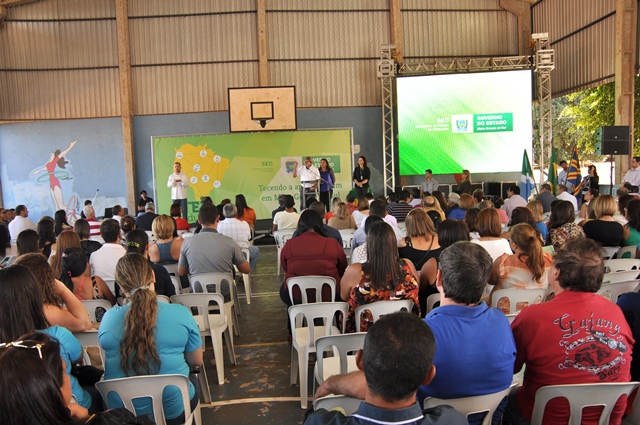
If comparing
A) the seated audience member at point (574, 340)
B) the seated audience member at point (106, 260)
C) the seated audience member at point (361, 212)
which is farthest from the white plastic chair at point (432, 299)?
the seated audience member at point (361, 212)

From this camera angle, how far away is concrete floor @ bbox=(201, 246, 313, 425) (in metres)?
3.45

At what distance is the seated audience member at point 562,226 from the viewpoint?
4859 millimetres

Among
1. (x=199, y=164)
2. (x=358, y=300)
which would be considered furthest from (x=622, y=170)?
(x=358, y=300)

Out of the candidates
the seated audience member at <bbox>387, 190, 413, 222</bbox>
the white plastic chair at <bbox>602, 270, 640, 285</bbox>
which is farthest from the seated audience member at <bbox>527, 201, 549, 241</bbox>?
the seated audience member at <bbox>387, 190, 413, 222</bbox>

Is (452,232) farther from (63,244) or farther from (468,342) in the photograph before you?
(63,244)

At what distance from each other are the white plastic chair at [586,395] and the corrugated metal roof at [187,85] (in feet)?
42.9

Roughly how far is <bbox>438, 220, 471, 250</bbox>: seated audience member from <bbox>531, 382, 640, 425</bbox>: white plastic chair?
1971 mm

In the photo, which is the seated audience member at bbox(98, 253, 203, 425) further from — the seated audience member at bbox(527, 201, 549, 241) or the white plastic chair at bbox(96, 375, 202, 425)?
the seated audience member at bbox(527, 201, 549, 241)

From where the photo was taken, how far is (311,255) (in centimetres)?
436

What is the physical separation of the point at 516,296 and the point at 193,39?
41.1ft

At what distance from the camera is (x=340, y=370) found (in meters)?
2.80

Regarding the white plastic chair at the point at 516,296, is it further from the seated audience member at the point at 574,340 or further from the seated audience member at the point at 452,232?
the seated audience member at the point at 574,340

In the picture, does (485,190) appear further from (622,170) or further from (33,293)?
(33,293)

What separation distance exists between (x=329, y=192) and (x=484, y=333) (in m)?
9.98
